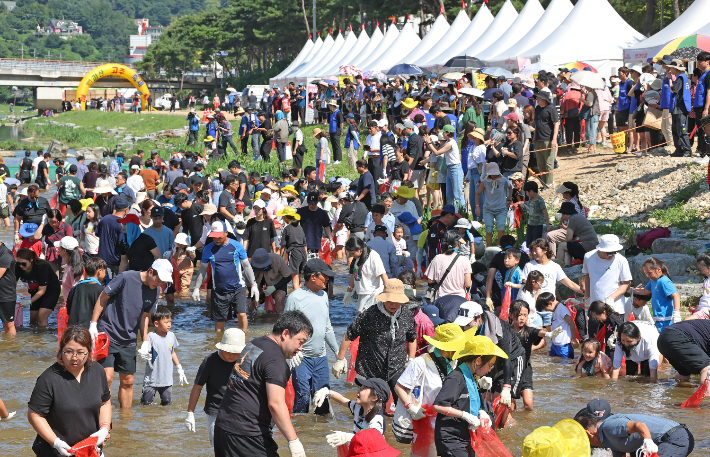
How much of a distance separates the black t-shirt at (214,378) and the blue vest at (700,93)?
1082cm

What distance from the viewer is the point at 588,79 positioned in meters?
18.9

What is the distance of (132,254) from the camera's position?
37.1ft

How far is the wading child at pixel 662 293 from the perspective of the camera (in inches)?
371

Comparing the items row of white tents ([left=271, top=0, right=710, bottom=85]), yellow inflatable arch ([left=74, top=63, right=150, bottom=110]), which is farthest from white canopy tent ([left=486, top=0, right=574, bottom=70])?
yellow inflatable arch ([left=74, top=63, right=150, bottom=110])

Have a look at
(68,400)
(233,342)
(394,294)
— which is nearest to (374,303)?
(394,294)

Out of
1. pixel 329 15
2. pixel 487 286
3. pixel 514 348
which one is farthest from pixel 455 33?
pixel 329 15

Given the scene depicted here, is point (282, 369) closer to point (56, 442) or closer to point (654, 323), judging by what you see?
point (56, 442)

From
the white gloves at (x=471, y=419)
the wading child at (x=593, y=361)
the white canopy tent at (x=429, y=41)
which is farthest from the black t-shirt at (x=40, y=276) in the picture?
the white canopy tent at (x=429, y=41)

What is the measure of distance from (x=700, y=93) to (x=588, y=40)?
1061 cm

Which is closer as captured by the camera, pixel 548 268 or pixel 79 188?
pixel 548 268

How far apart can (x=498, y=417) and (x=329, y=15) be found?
69409 millimetres

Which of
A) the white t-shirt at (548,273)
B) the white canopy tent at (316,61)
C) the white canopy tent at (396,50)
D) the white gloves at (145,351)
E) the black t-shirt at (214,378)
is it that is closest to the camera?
the black t-shirt at (214,378)

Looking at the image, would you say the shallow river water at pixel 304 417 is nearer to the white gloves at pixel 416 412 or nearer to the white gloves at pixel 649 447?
the white gloves at pixel 416 412

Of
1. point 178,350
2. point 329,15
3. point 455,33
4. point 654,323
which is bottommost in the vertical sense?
point 178,350
